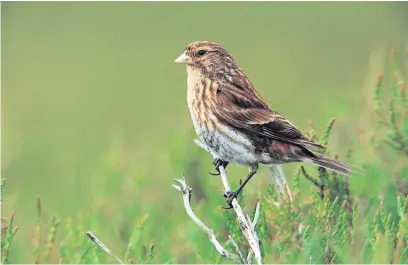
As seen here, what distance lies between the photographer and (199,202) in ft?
19.7

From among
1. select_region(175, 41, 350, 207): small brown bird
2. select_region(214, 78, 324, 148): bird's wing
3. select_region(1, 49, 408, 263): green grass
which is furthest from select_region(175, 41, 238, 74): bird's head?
select_region(1, 49, 408, 263): green grass

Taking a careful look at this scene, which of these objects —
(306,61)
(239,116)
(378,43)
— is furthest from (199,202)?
(306,61)

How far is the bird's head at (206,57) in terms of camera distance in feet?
19.2

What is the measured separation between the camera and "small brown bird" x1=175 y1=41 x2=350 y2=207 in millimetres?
5570

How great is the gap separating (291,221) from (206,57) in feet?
5.86

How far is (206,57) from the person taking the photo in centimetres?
588

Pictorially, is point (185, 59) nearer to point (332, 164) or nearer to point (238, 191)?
point (238, 191)

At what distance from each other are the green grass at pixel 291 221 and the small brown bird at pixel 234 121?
245 mm

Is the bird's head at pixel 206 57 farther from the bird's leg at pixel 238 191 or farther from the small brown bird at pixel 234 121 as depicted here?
the bird's leg at pixel 238 191

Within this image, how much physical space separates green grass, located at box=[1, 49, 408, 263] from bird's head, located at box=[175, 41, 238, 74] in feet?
1.70

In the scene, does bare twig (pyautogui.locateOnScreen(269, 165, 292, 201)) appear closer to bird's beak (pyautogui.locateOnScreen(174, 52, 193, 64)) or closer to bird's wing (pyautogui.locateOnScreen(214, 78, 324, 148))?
bird's wing (pyautogui.locateOnScreen(214, 78, 324, 148))

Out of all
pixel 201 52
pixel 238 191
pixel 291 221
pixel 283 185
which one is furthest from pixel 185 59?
pixel 291 221

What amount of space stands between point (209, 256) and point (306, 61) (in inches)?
345

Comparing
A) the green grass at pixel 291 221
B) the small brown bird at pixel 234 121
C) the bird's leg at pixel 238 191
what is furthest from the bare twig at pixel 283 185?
the small brown bird at pixel 234 121
